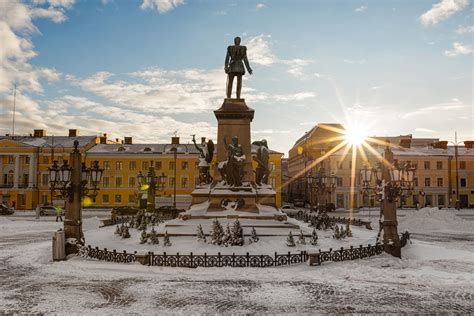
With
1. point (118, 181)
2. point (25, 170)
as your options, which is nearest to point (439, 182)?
point (118, 181)

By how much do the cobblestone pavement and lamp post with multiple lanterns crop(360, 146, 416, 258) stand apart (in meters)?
4.20

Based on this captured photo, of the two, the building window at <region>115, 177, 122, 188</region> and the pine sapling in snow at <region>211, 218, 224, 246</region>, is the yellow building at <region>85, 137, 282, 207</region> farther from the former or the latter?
the pine sapling in snow at <region>211, 218, 224, 246</region>

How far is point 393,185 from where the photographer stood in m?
17.2

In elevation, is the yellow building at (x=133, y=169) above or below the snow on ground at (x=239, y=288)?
above

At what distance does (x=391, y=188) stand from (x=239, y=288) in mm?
8480

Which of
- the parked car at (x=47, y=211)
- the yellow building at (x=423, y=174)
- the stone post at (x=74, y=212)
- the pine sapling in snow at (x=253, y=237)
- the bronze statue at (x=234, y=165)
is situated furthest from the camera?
the yellow building at (x=423, y=174)

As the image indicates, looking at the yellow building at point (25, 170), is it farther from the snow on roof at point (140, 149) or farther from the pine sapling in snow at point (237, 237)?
the pine sapling in snow at point (237, 237)

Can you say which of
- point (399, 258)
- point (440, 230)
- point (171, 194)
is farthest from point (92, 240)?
point (171, 194)

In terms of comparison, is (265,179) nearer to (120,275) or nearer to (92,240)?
(92,240)

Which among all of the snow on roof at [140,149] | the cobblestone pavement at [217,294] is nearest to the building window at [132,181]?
the snow on roof at [140,149]

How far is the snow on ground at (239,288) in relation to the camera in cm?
1046

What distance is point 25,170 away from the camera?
6931cm

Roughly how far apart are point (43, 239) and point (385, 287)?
20.6m

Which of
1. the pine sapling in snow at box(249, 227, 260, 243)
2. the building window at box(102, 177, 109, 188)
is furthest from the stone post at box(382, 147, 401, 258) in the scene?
the building window at box(102, 177, 109, 188)
